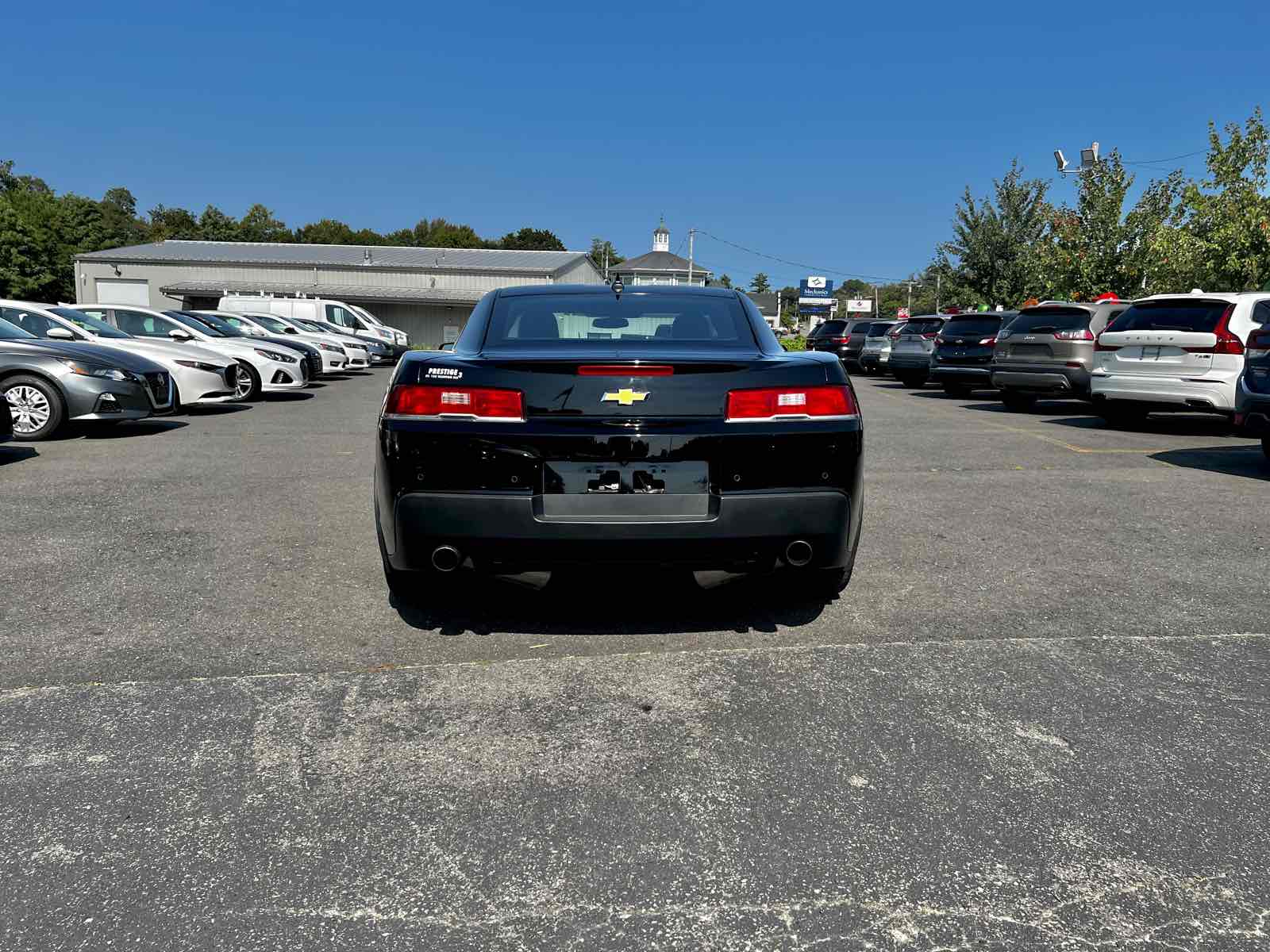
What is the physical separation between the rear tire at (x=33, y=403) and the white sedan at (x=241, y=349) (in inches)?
185

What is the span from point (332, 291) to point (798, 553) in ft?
187

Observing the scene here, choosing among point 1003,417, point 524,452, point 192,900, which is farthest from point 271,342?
point 192,900

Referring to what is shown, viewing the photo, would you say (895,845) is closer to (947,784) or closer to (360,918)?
(947,784)

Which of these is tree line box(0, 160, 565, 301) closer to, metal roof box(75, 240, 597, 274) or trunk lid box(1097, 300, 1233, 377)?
metal roof box(75, 240, 597, 274)

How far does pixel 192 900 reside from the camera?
2201mm

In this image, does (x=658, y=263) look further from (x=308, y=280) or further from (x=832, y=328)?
(x=832, y=328)

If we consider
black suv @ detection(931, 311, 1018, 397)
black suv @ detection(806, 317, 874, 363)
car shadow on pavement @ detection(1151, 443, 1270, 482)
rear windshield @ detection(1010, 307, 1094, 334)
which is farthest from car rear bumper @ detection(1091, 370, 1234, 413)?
black suv @ detection(806, 317, 874, 363)

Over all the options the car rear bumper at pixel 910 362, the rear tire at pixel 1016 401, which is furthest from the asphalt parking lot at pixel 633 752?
the car rear bumper at pixel 910 362

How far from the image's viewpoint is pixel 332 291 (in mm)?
56625

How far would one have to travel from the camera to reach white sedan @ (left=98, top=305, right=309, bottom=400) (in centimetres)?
1483

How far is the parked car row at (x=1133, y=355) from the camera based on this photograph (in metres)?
10.4

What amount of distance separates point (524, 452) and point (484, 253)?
210 feet

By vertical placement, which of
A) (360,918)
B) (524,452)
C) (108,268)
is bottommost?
(360,918)

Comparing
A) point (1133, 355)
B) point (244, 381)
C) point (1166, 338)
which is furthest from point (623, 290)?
point (244, 381)
